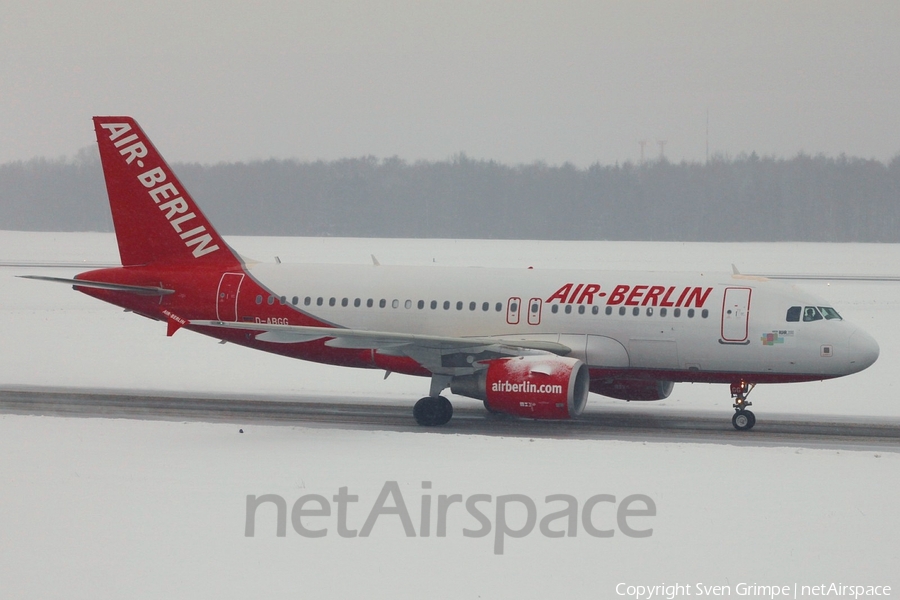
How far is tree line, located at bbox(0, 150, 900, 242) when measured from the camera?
175 m

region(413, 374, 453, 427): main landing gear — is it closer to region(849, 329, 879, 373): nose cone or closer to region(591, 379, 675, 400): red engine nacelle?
region(591, 379, 675, 400): red engine nacelle

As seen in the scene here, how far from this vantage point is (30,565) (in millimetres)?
14273

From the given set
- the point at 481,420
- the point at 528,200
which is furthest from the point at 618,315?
the point at 528,200

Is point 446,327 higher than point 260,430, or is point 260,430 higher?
point 446,327

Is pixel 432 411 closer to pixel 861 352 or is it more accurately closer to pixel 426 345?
pixel 426 345

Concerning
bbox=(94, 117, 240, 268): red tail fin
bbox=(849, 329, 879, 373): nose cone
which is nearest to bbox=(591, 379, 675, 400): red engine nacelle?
bbox=(849, 329, 879, 373): nose cone

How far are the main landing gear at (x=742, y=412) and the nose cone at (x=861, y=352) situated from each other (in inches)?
94.7

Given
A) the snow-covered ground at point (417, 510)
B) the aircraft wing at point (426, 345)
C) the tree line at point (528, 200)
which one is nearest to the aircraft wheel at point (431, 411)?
the aircraft wing at point (426, 345)

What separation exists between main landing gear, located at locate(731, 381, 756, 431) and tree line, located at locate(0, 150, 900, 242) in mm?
142822

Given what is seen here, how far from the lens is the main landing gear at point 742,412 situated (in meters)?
25.2

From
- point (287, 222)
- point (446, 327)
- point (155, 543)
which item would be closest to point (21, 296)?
point (446, 327)

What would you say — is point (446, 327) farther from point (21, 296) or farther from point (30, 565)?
point (21, 296)

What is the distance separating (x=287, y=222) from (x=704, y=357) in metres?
163

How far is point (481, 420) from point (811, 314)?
7.96 m
